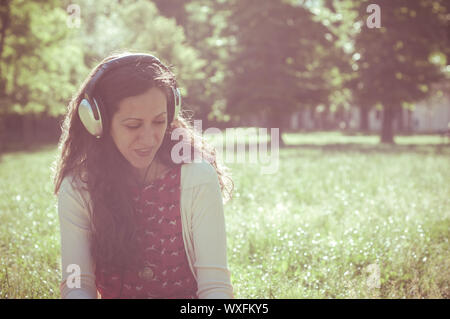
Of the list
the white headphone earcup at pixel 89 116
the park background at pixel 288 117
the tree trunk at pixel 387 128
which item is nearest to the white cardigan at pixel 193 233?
the white headphone earcup at pixel 89 116

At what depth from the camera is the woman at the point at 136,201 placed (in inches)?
77.6

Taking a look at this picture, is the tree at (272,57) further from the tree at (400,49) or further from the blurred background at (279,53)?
the tree at (400,49)

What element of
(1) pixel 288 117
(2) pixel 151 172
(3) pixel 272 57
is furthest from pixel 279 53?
(2) pixel 151 172

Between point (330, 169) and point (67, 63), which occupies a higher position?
point (67, 63)

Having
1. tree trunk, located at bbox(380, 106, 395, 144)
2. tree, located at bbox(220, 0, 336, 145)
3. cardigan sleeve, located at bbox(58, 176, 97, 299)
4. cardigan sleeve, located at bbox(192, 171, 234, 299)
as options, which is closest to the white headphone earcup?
cardigan sleeve, located at bbox(58, 176, 97, 299)

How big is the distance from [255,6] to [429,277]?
21.6 m

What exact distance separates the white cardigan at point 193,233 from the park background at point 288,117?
0.89 metres

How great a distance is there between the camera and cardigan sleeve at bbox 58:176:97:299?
188cm

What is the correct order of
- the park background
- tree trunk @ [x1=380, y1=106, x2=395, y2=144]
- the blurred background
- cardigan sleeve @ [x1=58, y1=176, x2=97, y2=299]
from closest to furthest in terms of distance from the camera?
cardigan sleeve @ [x1=58, y1=176, x2=97, y2=299] < the park background < the blurred background < tree trunk @ [x1=380, y1=106, x2=395, y2=144]

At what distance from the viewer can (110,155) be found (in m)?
2.20

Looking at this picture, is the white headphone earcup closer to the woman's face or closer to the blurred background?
the woman's face
